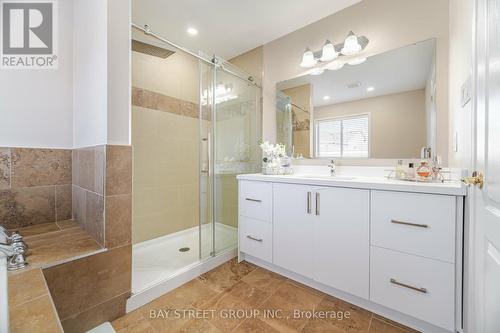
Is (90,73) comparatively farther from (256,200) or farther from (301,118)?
(301,118)

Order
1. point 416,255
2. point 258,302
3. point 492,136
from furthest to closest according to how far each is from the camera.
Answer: point 258,302, point 416,255, point 492,136

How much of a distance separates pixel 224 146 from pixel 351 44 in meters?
1.52

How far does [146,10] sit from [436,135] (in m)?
2.67

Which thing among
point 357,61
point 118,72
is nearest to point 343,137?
point 357,61

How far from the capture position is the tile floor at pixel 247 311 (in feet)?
4.08

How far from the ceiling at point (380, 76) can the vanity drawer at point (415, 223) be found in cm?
101

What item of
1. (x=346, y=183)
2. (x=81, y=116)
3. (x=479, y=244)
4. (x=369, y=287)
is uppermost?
(x=81, y=116)

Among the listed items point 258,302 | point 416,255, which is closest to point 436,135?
point 416,255

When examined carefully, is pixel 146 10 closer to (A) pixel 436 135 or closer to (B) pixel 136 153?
(B) pixel 136 153

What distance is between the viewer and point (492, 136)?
707 mm

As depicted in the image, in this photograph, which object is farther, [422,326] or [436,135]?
[436,135]

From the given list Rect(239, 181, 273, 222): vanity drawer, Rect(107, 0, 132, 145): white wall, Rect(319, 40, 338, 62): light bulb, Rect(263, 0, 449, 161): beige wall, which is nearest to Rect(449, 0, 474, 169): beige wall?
Rect(263, 0, 449, 161): beige wall

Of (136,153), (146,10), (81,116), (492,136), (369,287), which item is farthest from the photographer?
(136,153)

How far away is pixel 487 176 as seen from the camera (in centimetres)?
76
